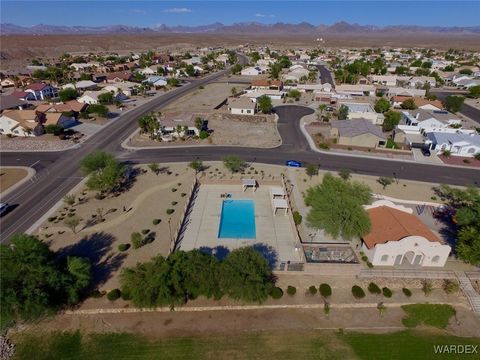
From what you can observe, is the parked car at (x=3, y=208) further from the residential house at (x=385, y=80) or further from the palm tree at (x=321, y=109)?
the residential house at (x=385, y=80)

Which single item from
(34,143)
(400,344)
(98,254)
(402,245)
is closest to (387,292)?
(400,344)

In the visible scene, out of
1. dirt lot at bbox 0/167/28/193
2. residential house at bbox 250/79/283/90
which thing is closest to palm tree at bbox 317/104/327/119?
residential house at bbox 250/79/283/90

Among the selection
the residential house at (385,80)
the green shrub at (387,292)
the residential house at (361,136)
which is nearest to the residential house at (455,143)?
the residential house at (361,136)

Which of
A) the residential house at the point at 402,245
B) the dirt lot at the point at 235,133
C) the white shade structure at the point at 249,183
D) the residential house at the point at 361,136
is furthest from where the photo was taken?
the dirt lot at the point at 235,133

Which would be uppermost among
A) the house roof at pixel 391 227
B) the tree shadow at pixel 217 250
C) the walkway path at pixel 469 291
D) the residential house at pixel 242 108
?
the residential house at pixel 242 108

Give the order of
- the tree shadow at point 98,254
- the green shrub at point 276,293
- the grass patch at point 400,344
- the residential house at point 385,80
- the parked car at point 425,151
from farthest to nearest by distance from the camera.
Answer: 1. the residential house at point 385,80
2. the parked car at point 425,151
3. the tree shadow at point 98,254
4. the green shrub at point 276,293
5. the grass patch at point 400,344

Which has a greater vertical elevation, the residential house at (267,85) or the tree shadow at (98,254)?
the residential house at (267,85)
